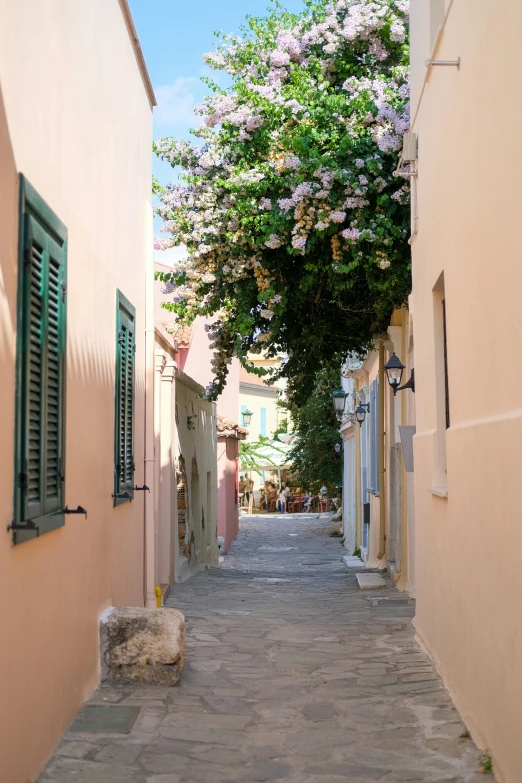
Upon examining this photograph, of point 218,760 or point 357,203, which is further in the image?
point 357,203

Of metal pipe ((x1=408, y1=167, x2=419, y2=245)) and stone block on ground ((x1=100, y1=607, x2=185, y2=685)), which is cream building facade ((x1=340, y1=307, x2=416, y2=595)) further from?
stone block on ground ((x1=100, y1=607, x2=185, y2=685))

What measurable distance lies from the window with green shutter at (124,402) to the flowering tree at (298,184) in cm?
448

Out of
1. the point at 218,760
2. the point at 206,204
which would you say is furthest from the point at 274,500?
the point at 218,760

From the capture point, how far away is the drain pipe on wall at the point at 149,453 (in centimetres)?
950

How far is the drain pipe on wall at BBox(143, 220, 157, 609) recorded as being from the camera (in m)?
9.50

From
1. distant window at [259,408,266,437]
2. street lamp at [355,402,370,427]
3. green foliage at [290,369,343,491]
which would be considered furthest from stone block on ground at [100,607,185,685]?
distant window at [259,408,266,437]

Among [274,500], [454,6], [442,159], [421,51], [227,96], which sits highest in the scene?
[227,96]

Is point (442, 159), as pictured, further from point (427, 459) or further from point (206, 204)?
point (206, 204)

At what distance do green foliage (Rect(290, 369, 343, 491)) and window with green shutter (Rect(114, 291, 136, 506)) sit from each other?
73.3ft

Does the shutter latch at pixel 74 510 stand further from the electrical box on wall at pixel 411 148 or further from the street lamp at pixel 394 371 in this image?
the street lamp at pixel 394 371

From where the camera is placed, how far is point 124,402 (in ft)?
27.2

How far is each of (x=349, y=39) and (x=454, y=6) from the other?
24.3 feet

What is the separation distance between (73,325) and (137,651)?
242 centimetres

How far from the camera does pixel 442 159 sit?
24.1ft
